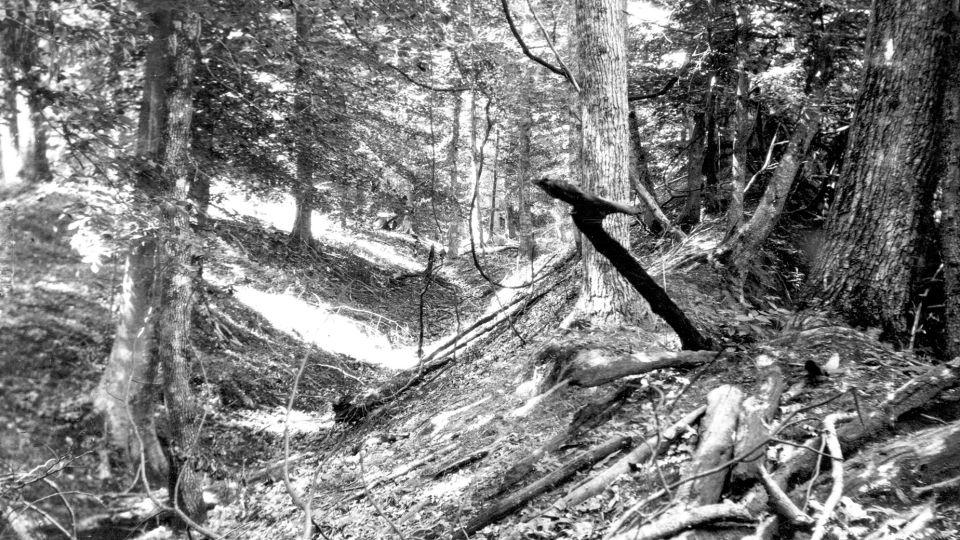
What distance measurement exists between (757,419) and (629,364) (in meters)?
1.44

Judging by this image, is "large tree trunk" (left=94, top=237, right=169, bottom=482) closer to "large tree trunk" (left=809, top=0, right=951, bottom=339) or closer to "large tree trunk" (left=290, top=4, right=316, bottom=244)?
"large tree trunk" (left=290, top=4, right=316, bottom=244)

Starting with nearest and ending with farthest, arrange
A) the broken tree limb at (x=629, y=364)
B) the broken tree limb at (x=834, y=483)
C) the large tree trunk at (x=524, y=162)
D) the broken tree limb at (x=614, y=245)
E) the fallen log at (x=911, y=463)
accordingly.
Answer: the broken tree limb at (x=834, y=483), the fallen log at (x=911, y=463), the broken tree limb at (x=614, y=245), the broken tree limb at (x=629, y=364), the large tree trunk at (x=524, y=162)

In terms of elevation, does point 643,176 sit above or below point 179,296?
above

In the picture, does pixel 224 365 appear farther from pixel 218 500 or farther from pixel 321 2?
pixel 321 2

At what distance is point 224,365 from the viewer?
31.9 ft

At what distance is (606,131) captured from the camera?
19.2ft

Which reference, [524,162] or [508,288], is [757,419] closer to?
[508,288]

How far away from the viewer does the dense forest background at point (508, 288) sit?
124 inches

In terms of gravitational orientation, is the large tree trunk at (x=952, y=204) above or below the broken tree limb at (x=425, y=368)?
above

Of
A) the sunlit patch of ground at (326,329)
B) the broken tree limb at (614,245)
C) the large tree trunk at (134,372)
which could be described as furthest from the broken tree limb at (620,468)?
the sunlit patch of ground at (326,329)

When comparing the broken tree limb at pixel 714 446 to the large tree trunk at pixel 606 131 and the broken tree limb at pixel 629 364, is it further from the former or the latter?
the large tree trunk at pixel 606 131

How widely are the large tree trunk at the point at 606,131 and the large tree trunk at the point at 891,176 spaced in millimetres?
1855

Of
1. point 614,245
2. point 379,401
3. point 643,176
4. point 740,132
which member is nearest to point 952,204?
point 614,245

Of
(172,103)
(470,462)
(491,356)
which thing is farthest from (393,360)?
(470,462)
